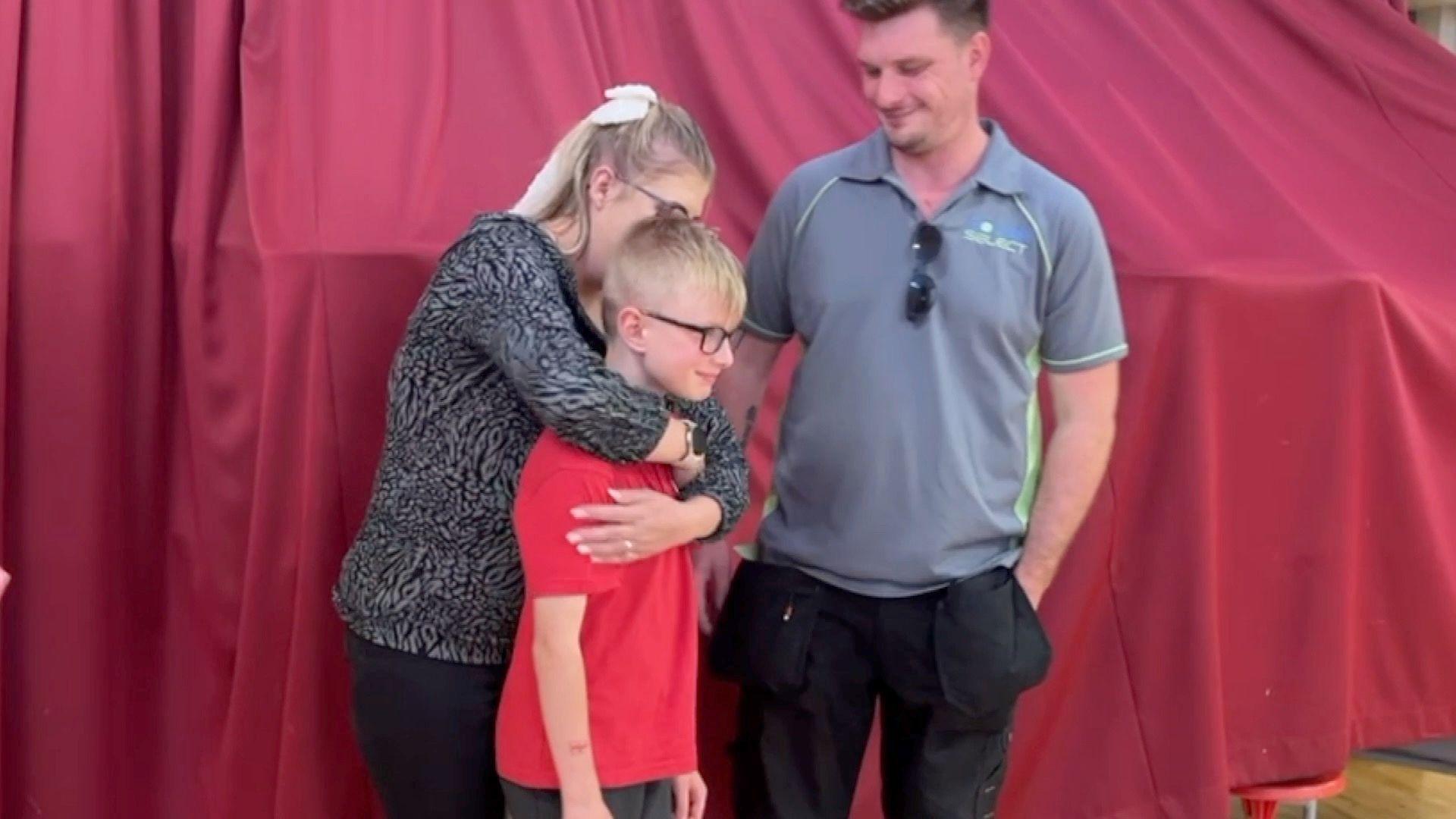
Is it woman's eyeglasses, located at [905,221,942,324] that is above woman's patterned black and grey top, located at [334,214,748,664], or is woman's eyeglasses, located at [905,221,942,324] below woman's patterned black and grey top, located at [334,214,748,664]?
above

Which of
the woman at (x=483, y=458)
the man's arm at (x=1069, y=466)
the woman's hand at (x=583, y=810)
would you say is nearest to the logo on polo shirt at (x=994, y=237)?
the man's arm at (x=1069, y=466)

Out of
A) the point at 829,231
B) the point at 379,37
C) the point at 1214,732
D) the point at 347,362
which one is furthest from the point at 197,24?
the point at 1214,732

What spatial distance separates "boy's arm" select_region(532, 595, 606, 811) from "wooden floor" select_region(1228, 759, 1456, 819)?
6.27ft

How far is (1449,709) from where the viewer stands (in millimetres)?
2244

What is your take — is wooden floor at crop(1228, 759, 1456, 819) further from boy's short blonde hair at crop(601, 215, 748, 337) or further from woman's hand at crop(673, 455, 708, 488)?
boy's short blonde hair at crop(601, 215, 748, 337)

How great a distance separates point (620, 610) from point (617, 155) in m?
0.42

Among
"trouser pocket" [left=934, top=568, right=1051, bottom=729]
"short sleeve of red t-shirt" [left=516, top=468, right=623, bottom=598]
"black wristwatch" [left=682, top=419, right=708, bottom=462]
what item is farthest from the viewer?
"trouser pocket" [left=934, top=568, right=1051, bottom=729]

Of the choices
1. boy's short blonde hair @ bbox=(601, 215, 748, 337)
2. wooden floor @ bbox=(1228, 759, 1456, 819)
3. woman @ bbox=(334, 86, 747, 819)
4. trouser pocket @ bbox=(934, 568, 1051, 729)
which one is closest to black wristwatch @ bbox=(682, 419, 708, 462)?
woman @ bbox=(334, 86, 747, 819)

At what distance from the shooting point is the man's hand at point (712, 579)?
1706 millimetres

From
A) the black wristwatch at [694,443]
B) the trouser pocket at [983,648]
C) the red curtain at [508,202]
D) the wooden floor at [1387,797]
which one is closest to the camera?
the black wristwatch at [694,443]

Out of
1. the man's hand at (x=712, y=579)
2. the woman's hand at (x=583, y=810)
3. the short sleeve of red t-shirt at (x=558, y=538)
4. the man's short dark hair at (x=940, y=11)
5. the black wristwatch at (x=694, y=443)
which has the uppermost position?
the man's short dark hair at (x=940, y=11)

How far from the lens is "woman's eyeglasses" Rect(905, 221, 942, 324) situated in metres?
1.54

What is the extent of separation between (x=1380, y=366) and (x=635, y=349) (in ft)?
4.34

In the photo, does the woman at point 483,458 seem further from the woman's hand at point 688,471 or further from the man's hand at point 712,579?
the man's hand at point 712,579
